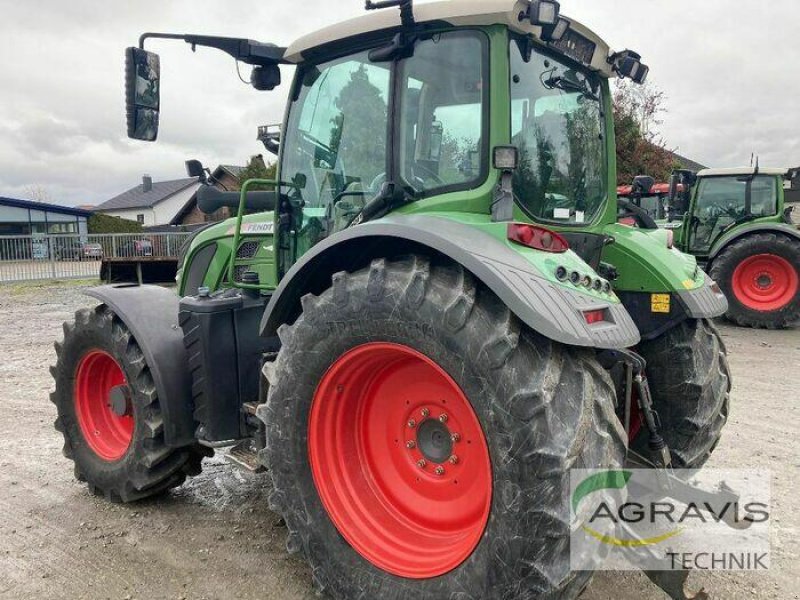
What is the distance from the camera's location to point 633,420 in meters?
3.19

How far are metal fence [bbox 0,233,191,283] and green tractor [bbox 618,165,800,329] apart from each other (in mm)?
13422

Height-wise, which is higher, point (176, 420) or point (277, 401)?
point (277, 401)

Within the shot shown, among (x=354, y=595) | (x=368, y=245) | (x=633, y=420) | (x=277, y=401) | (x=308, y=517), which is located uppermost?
(x=368, y=245)

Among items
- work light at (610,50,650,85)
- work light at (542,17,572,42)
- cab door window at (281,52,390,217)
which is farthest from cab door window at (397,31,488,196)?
work light at (610,50,650,85)

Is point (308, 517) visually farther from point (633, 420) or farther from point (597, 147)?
point (597, 147)

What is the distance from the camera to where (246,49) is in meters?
3.36

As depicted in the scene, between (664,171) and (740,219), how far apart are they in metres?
11.7

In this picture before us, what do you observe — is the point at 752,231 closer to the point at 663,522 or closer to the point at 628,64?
the point at 628,64

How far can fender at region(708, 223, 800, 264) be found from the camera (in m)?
10.2

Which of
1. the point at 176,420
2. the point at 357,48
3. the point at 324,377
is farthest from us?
the point at 176,420

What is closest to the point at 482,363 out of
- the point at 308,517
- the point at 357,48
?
the point at 308,517

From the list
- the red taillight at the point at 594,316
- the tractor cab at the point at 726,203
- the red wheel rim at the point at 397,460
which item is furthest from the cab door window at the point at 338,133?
the tractor cab at the point at 726,203

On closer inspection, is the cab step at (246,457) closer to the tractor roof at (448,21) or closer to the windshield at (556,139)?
the windshield at (556,139)

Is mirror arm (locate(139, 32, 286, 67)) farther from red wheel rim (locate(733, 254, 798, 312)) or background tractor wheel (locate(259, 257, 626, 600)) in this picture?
red wheel rim (locate(733, 254, 798, 312))
